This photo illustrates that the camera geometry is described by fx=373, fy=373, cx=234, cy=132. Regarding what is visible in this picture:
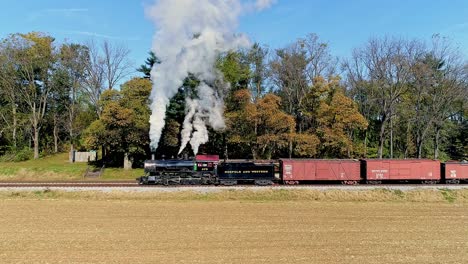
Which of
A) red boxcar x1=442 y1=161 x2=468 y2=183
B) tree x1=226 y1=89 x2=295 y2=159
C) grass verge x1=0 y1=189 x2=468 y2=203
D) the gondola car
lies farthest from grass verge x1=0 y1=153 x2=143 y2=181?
red boxcar x1=442 y1=161 x2=468 y2=183

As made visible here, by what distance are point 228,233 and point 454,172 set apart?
30.4 m

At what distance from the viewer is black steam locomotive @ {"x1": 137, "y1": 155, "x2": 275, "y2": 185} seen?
3278 centimetres

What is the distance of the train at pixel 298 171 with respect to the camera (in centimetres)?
3303

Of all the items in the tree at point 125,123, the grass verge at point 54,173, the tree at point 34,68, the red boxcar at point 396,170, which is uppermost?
the tree at point 34,68

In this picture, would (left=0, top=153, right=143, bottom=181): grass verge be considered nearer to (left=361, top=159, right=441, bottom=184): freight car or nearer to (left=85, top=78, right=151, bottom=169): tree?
(left=85, top=78, right=151, bottom=169): tree

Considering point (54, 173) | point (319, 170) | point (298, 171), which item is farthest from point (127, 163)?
point (319, 170)

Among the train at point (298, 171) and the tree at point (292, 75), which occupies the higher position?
the tree at point (292, 75)

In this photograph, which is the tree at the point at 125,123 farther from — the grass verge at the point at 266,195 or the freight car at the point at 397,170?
the freight car at the point at 397,170

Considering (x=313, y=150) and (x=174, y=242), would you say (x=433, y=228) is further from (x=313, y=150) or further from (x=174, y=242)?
(x=313, y=150)

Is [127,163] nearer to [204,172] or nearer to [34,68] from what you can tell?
[204,172]

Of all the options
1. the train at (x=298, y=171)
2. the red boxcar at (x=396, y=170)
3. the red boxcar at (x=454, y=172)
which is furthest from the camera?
the red boxcar at (x=454, y=172)

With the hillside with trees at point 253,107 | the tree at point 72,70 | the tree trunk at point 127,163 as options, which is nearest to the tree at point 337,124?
the hillside with trees at point 253,107

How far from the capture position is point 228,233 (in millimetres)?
17469

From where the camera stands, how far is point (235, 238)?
649 inches
